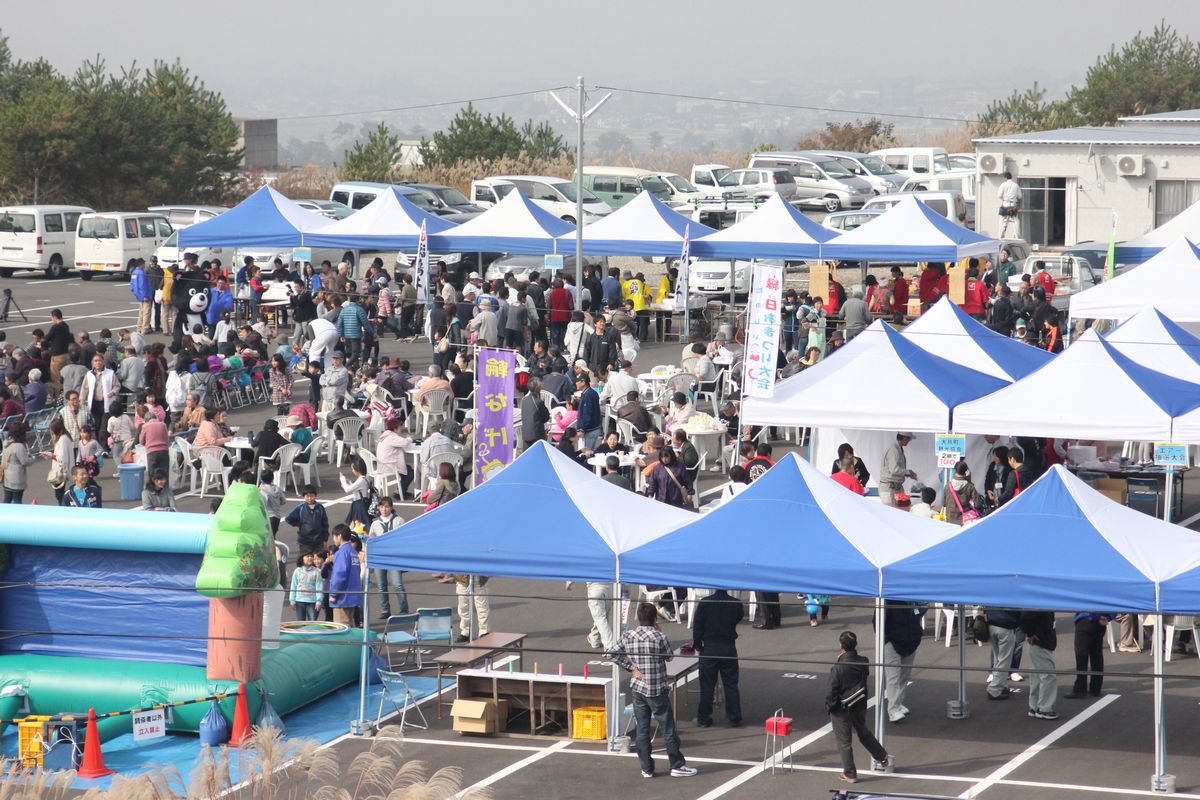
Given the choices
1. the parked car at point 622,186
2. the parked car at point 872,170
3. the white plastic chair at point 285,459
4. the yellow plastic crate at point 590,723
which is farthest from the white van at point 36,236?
the yellow plastic crate at point 590,723

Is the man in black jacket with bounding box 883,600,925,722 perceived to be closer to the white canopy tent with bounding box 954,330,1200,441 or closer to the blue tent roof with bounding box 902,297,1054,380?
the white canopy tent with bounding box 954,330,1200,441

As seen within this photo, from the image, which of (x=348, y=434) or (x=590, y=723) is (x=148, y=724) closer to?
(x=590, y=723)

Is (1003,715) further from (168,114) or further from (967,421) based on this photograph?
(168,114)

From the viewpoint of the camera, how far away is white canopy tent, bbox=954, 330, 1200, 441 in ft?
56.5

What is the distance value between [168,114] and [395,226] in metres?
24.5

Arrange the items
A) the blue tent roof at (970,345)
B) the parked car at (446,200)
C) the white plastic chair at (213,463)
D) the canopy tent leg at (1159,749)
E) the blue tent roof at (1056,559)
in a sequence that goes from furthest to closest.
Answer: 1. the parked car at (446,200)
2. the white plastic chair at (213,463)
3. the blue tent roof at (970,345)
4. the blue tent roof at (1056,559)
5. the canopy tent leg at (1159,749)

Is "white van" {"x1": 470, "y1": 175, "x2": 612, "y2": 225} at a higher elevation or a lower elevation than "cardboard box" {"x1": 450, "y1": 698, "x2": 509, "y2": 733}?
higher

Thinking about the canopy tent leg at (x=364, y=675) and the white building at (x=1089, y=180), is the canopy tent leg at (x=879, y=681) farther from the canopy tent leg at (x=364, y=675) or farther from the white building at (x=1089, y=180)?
the white building at (x=1089, y=180)

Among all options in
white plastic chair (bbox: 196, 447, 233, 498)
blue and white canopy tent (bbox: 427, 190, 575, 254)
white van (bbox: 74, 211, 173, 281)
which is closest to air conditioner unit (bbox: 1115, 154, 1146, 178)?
blue and white canopy tent (bbox: 427, 190, 575, 254)

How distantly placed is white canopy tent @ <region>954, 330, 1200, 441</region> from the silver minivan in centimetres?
2664

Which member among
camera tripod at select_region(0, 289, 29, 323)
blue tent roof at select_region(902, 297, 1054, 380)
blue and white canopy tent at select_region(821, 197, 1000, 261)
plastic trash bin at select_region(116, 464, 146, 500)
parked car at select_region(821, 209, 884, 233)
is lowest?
plastic trash bin at select_region(116, 464, 146, 500)

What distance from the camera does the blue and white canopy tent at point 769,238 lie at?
28469 millimetres

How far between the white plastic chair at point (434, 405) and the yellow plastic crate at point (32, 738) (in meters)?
9.75

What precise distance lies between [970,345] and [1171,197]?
1733 centimetres
